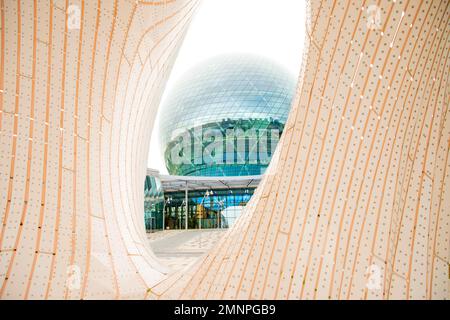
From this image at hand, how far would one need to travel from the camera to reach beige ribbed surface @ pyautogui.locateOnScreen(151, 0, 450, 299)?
2348 mm

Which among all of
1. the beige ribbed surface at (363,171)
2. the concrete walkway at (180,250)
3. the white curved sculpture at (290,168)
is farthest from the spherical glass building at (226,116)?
the beige ribbed surface at (363,171)

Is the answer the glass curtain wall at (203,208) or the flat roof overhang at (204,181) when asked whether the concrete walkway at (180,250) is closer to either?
the flat roof overhang at (204,181)

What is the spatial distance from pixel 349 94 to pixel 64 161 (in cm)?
306

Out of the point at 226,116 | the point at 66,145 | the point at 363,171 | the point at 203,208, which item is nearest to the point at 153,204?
the point at 203,208

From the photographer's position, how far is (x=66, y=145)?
10.2 feet

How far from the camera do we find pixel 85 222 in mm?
3111

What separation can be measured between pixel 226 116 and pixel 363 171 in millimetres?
22060

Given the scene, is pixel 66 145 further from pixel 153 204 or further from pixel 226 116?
pixel 226 116

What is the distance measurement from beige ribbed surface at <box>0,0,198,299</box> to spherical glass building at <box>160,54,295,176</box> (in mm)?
20351

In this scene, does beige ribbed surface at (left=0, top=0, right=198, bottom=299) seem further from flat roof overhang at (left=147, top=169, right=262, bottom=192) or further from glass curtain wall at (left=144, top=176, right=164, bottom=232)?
glass curtain wall at (left=144, top=176, right=164, bottom=232)

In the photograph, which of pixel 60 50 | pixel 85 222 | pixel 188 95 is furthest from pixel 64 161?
pixel 188 95

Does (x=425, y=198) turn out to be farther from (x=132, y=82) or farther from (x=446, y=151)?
(x=132, y=82)

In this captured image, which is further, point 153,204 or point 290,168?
point 153,204

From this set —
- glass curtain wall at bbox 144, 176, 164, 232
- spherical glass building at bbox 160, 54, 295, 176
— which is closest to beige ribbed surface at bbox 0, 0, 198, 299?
glass curtain wall at bbox 144, 176, 164, 232
